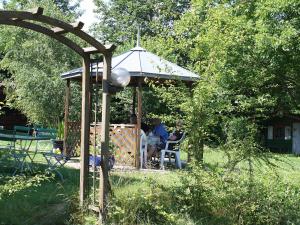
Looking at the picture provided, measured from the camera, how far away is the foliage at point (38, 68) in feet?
60.3

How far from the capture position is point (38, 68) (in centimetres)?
1941

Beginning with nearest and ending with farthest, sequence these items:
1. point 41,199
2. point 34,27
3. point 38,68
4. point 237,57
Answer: point 34,27
point 41,199
point 237,57
point 38,68

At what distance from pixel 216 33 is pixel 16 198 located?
3.92 meters

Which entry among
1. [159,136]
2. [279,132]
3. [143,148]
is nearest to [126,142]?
[143,148]

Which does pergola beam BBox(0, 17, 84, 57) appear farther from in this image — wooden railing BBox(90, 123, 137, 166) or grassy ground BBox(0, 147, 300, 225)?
wooden railing BBox(90, 123, 137, 166)

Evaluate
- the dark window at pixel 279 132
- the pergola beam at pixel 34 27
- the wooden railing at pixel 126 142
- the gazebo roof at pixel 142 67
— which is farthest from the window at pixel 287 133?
the pergola beam at pixel 34 27

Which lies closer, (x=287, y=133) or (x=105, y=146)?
(x=105, y=146)

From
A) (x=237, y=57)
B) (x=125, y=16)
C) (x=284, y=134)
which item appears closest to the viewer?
(x=237, y=57)

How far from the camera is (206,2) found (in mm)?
10148

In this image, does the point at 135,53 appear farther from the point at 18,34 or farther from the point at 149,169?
the point at 18,34

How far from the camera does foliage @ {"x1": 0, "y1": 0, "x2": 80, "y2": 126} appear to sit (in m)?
18.4

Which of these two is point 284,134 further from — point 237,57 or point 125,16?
point 237,57

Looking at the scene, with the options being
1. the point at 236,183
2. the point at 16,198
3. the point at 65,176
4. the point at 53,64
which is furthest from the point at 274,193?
the point at 53,64

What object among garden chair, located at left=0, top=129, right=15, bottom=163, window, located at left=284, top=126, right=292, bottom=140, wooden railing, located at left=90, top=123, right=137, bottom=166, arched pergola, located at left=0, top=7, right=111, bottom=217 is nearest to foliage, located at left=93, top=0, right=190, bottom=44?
window, located at left=284, top=126, right=292, bottom=140
